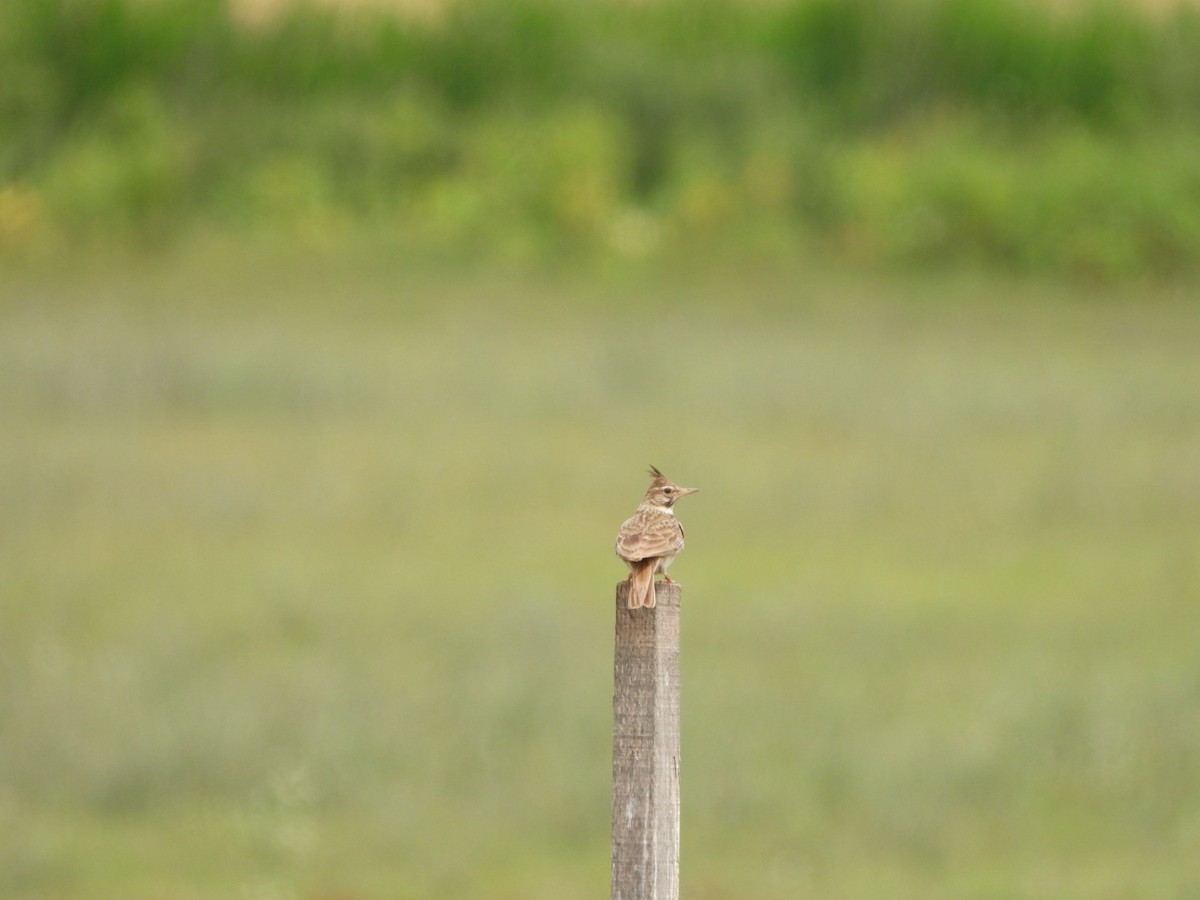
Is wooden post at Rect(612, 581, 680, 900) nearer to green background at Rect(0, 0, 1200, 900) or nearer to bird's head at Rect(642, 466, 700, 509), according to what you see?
bird's head at Rect(642, 466, 700, 509)

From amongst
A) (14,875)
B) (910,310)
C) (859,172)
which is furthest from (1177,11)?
(14,875)

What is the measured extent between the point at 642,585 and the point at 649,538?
0.59 m

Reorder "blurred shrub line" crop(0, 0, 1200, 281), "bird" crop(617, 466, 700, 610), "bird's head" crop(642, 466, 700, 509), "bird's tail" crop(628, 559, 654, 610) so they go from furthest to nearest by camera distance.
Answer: "blurred shrub line" crop(0, 0, 1200, 281)
"bird's head" crop(642, 466, 700, 509)
"bird" crop(617, 466, 700, 610)
"bird's tail" crop(628, 559, 654, 610)

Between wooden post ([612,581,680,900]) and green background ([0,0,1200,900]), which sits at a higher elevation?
green background ([0,0,1200,900])

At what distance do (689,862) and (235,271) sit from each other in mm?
24563

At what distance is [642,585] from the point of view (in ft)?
15.1

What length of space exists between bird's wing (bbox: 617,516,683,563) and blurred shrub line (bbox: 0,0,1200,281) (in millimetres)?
25768

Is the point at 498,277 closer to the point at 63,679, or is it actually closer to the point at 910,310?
the point at 910,310

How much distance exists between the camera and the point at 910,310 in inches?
1330

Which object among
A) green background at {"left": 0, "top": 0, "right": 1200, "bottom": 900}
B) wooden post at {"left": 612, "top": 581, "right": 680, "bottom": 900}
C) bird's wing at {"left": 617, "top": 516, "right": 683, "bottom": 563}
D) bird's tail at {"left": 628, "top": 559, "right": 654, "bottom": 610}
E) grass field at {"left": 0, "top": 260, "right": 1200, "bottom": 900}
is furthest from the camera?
green background at {"left": 0, "top": 0, "right": 1200, "bottom": 900}

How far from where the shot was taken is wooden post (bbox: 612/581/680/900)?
4.20 metres

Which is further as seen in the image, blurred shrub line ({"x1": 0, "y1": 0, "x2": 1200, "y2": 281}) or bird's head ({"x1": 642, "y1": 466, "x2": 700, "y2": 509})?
blurred shrub line ({"x1": 0, "y1": 0, "x2": 1200, "y2": 281})

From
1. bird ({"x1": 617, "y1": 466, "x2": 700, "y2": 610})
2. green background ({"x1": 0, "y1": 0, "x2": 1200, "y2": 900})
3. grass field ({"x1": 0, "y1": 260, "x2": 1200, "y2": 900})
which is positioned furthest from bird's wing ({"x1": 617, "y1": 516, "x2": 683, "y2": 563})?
grass field ({"x1": 0, "y1": 260, "x2": 1200, "y2": 900})

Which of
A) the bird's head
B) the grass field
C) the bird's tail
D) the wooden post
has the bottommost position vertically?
the wooden post
